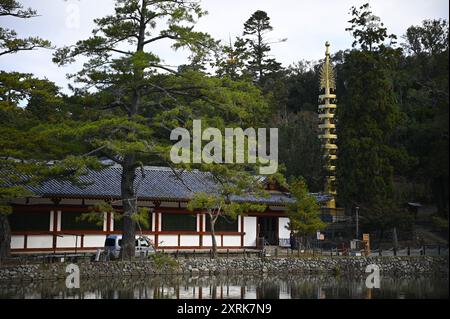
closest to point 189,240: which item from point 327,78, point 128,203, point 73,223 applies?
point 73,223

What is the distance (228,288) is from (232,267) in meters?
5.89

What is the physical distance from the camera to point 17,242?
27.8m

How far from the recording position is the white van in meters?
26.9

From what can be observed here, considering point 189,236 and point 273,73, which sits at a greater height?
point 273,73

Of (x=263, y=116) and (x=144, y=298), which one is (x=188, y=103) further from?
(x=263, y=116)

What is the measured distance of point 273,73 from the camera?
63438mm

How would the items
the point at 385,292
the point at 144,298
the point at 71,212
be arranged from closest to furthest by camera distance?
1. the point at 144,298
2. the point at 385,292
3. the point at 71,212

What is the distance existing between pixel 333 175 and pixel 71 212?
21.3 m

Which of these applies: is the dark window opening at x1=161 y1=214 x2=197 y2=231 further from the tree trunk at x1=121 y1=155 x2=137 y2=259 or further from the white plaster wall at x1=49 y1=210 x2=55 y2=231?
the tree trunk at x1=121 y1=155 x2=137 y2=259

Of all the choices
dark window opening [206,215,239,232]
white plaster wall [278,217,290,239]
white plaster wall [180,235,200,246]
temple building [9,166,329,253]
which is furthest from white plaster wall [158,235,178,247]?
white plaster wall [278,217,290,239]

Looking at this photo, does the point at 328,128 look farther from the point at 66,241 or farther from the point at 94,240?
the point at 66,241

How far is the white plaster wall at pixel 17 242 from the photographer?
2770 cm

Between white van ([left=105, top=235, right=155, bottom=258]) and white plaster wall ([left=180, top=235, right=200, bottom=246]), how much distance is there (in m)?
3.96
